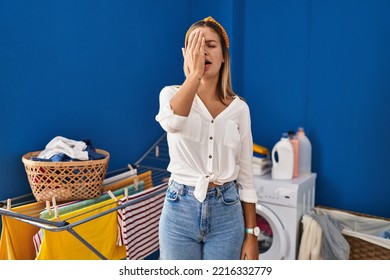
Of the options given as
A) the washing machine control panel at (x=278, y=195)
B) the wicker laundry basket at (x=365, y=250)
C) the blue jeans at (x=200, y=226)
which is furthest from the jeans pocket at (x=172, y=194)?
the wicker laundry basket at (x=365, y=250)

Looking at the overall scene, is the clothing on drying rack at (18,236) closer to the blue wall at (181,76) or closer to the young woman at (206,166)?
the blue wall at (181,76)

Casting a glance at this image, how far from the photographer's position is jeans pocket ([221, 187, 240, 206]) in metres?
1.19

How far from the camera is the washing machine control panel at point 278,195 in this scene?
7.83ft

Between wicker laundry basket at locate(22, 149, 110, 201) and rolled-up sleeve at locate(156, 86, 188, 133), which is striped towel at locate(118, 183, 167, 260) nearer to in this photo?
wicker laundry basket at locate(22, 149, 110, 201)

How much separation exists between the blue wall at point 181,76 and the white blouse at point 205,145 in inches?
37.9

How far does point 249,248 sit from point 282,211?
4.16 feet

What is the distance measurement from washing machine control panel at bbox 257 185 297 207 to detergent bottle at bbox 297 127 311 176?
32 centimetres

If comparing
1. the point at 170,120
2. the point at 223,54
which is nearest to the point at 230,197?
the point at 170,120

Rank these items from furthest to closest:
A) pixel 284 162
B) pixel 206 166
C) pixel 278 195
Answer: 1. pixel 284 162
2. pixel 278 195
3. pixel 206 166


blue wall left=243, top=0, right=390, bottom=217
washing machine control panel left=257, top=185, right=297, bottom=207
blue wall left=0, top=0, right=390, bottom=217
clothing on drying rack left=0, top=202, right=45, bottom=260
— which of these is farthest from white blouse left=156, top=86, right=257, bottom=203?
blue wall left=243, top=0, right=390, bottom=217

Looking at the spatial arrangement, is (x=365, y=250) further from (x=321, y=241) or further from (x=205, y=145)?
(x=205, y=145)

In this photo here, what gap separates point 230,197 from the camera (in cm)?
120

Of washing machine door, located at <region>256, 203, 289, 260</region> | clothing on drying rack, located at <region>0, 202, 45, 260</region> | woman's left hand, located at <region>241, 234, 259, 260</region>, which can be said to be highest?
woman's left hand, located at <region>241, 234, 259, 260</region>
